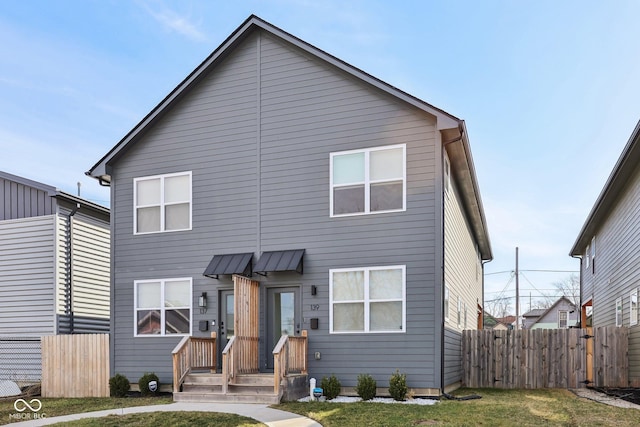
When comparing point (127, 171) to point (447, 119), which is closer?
point (447, 119)

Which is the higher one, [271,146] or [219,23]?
[219,23]

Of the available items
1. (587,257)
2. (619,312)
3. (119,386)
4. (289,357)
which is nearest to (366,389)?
(289,357)

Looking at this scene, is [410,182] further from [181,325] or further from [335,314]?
[181,325]

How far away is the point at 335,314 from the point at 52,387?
22.8ft

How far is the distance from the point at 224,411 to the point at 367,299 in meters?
3.71

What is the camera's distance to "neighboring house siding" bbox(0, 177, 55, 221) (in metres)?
16.3

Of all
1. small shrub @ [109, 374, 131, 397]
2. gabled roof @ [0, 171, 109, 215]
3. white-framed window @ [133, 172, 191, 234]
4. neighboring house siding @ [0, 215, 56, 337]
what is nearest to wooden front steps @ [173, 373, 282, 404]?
small shrub @ [109, 374, 131, 397]

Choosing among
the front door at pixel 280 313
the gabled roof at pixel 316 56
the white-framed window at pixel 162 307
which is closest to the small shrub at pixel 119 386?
the white-framed window at pixel 162 307

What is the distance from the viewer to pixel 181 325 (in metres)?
13.4

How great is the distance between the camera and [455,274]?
47.5 ft

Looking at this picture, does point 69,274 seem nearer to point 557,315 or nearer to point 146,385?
point 146,385

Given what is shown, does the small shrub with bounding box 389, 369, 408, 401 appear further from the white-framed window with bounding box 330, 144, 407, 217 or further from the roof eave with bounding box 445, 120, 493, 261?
the roof eave with bounding box 445, 120, 493, 261

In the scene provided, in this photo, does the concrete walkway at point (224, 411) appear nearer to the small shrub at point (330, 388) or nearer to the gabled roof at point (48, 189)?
the small shrub at point (330, 388)

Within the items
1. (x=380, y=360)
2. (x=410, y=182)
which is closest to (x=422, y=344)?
(x=380, y=360)
